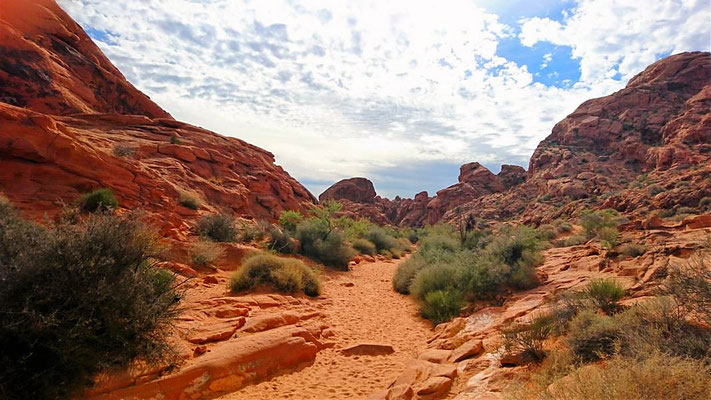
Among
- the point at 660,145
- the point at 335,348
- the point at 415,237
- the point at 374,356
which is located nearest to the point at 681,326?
the point at 374,356

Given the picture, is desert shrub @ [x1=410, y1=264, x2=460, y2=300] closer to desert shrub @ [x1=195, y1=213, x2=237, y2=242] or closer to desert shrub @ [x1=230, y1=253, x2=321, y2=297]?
desert shrub @ [x1=230, y1=253, x2=321, y2=297]

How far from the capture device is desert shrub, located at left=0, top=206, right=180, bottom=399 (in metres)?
3.56

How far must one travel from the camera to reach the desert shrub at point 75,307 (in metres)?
3.56

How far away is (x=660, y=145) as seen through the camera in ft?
117

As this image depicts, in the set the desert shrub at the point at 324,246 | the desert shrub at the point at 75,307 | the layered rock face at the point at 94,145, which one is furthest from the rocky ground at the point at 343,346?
the layered rock face at the point at 94,145

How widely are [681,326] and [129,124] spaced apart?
2585 centimetres

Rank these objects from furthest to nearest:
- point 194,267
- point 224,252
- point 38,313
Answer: point 224,252 → point 194,267 → point 38,313

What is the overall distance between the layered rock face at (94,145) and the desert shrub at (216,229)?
2.34 ft

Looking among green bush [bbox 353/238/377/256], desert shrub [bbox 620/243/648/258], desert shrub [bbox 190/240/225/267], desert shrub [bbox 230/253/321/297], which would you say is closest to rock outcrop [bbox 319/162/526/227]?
green bush [bbox 353/238/377/256]

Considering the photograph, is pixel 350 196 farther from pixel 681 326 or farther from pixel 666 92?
pixel 681 326

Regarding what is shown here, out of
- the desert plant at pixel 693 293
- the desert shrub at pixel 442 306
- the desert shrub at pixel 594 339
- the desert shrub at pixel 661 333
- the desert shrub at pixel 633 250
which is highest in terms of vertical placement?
the desert shrub at pixel 633 250

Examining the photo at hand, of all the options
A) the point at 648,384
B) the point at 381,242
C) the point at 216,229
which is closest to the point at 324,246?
the point at 216,229

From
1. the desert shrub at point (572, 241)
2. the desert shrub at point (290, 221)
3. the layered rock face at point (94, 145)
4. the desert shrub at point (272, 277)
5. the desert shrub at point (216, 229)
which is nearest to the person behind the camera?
the desert shrub at point (272, 277)

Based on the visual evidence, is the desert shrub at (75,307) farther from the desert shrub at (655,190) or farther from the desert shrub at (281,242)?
the desert shrub at (655,190)
